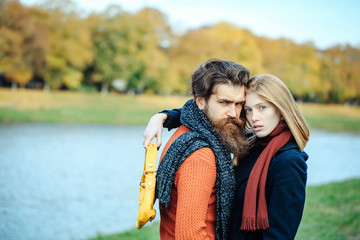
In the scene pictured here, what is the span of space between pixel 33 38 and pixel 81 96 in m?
6.83

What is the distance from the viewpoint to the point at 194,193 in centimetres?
240

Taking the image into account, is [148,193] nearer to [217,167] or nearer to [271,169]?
[217,167]

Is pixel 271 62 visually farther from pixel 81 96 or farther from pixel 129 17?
pixel 81 96

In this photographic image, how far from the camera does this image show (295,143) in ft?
8.68

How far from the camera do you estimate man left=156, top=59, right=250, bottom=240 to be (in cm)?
241

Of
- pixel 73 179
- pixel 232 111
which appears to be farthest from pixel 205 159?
pixel 73 179

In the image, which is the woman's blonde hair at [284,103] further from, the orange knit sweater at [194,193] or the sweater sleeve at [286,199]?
the orange knit sweater at [194,193]

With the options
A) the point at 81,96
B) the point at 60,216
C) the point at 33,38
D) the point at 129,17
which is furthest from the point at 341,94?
the point at 60,216

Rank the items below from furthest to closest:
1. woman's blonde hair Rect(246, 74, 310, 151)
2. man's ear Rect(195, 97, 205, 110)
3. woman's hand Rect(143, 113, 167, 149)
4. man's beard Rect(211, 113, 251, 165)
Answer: woman's hand Rect(143, 113, 167, 149) < man's ear Rect(195, 97, 205, 110) < man's beard Rect(211, 113, 251, 165) < woman's blonde hair Rect(246, 74, 310, 151)

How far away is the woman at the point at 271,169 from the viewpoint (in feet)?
7.84

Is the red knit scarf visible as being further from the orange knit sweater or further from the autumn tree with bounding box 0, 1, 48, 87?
the autumn tree with bounding box 0, 1, 48, 87

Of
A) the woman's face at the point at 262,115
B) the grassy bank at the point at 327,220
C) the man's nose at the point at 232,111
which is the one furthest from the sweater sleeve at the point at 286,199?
the grassy bank at the point at 327,220

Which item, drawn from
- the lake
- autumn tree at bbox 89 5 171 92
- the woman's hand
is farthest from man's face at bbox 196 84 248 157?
autumn tree at bbox 89 5 171 92

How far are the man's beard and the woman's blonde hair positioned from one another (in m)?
0.31
